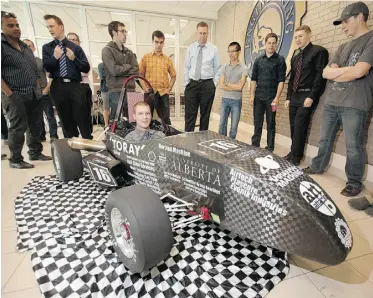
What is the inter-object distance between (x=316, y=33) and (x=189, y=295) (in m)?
4.06

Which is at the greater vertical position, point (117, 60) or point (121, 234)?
point (117, 60)

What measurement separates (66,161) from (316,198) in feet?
7.92

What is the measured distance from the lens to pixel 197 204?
159 cm

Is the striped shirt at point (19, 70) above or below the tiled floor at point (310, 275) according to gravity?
above

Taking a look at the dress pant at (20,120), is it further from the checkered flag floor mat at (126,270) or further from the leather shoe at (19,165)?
the checkered flag floor mat at (126,270)

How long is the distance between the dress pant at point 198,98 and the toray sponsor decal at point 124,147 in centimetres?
197

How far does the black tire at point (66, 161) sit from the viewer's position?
2518 millimetres

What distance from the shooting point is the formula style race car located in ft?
3.95

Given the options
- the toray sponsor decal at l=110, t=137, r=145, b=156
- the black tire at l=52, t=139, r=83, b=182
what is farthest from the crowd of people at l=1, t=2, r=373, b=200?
the black tire at l=52, t=139, r=83, b=182

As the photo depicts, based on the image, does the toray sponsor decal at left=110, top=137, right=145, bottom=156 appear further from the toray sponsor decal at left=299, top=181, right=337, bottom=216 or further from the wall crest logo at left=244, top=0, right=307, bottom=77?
the wall crest logo at left=244, top=0, right=307, bottom=77

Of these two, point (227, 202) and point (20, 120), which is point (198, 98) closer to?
point (20, 120)

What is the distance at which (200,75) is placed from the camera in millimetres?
3871

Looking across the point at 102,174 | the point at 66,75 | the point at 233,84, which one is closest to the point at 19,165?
the point at 66,75

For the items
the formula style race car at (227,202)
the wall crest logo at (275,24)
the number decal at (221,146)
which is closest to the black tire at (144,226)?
the formula style race car at (227,202)
